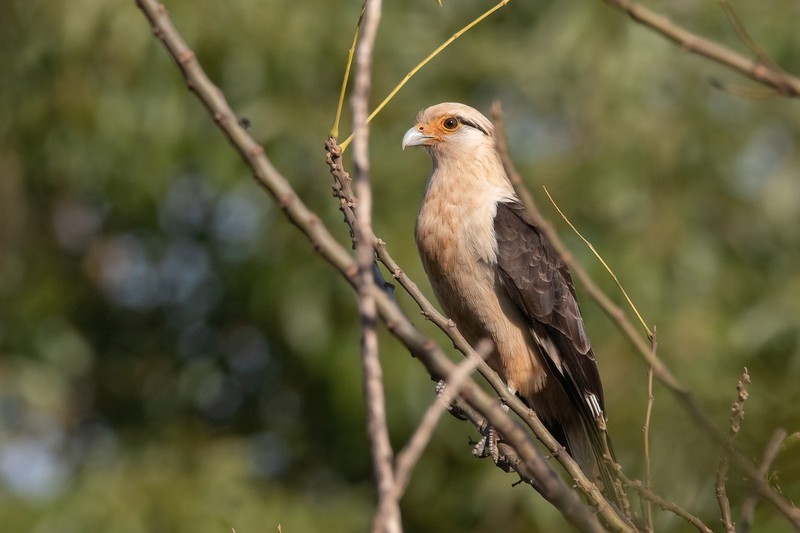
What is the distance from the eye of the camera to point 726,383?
27.8 feet

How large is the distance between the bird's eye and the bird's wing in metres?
0.70

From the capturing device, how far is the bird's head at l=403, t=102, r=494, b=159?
20.1ft

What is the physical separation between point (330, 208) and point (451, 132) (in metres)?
2.80

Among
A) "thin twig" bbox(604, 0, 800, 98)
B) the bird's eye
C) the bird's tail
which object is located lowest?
"thin twig" bbox(604, 0, 800, 98)

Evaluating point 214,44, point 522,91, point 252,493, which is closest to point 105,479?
point 252,493

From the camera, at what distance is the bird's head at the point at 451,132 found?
6.13 metres

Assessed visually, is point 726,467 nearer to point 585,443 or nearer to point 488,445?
point 488,445

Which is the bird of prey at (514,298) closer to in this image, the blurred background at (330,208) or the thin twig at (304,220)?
the blurred background at (330,208)

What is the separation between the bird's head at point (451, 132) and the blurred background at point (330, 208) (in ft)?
6.89

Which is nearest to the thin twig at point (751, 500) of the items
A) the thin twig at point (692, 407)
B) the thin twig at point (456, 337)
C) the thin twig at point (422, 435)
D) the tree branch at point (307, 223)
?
the thin twig at point (692, 407)

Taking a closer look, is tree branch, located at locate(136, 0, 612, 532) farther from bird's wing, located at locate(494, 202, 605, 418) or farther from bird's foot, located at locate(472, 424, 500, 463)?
bird's wing, located at locate(494, 202, 605, 418)

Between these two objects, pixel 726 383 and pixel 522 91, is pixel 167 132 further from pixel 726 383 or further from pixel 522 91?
pixel 726 383

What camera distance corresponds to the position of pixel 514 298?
219 inches

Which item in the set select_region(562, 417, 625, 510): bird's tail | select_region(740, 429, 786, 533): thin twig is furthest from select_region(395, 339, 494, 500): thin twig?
select_region(562, 417, 625, 510): bird's tail
